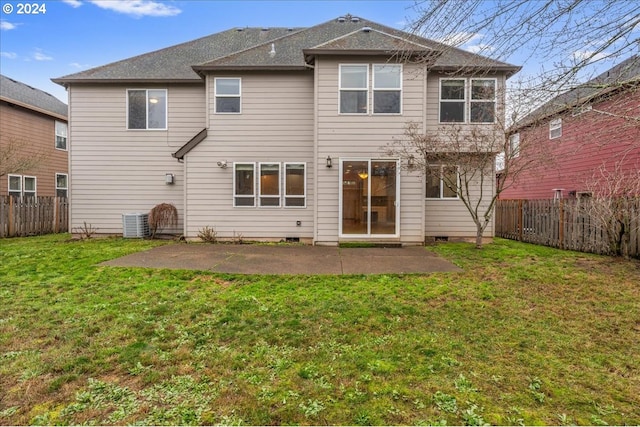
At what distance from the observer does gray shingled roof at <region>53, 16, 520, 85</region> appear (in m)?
9.06

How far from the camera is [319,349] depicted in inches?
128

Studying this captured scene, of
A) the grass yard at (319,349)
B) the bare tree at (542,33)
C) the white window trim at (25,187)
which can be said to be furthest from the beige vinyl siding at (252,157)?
the white window trim at (25,187)

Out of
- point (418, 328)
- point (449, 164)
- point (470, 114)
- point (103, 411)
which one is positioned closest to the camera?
point (103, 411)

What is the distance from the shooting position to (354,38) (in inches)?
365

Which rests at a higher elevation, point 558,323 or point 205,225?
Answer: point 205,225

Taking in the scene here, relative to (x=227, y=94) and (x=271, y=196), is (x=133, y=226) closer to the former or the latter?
(x=271, y=196)

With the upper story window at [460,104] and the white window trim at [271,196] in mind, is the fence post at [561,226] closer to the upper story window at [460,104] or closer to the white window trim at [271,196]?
the upper story window at [460,104]

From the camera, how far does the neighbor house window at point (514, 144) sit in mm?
8102

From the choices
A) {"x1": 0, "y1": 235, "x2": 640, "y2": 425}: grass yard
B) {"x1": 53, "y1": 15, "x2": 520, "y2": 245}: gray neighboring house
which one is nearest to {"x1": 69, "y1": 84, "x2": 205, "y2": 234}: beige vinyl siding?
{"x1": 53, "y1": 15, "x2": 520, "y2": 245}: gray neighboring house

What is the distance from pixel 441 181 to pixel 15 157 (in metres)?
16.9

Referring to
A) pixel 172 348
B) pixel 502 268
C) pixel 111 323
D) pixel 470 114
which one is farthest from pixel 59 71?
pixel 502 268

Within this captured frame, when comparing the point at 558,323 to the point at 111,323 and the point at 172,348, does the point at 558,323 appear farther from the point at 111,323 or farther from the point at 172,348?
the point at 111,323

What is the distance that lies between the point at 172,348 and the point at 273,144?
25.2ft

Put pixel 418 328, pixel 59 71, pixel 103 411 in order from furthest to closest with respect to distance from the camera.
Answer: pixel 59 71, pixel 418 328, pixel 103 411
